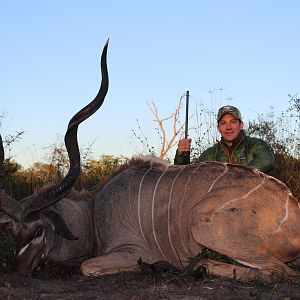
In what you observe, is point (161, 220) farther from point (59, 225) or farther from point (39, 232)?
point (39, 232)

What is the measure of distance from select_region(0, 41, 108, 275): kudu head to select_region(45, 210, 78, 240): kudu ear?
0.6 inches

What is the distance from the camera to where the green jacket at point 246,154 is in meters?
4.60

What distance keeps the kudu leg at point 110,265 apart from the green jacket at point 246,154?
4.30 feet

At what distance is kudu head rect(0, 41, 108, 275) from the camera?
3.65 meters

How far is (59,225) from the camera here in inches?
150

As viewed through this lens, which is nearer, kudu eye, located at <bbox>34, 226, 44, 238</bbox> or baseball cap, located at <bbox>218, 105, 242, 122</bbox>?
kudu eye, located at <bbox>34, 226, 44, 238</bbox>

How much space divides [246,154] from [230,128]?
0.24m

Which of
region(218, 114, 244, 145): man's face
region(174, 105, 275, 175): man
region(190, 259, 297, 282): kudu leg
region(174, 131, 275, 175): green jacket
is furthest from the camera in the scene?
region(218, 114, 244, 145): man's face


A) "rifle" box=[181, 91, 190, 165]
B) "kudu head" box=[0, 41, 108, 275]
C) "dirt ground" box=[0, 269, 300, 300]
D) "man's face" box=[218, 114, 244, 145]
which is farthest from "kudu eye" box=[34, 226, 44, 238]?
"man's face" box=[218, 114, 244, 145]

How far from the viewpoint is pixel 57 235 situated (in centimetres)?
392

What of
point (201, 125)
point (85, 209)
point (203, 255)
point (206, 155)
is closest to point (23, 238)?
point (85, 209)

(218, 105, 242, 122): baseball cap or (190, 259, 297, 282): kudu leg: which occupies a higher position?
(218, 105, 242, 122): baseball cap

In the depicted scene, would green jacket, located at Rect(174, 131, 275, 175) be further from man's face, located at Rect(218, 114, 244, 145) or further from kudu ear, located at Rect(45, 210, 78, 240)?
kudu ear, located at Rect(45, 210, 78, 240)

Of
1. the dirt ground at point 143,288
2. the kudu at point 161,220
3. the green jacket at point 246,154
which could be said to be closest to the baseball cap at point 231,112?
the green jacket at point 246,154
